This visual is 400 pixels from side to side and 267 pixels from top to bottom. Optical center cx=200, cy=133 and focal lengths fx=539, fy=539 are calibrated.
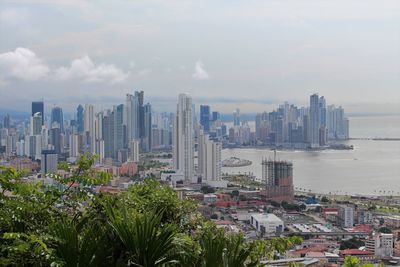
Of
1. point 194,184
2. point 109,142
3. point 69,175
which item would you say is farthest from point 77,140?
point 69,175

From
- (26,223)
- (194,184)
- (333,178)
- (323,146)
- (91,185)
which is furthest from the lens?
(323,146)

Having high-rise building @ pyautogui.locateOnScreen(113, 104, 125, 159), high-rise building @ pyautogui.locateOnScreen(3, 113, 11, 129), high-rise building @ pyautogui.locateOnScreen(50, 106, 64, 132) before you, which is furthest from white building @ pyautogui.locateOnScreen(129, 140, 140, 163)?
high-rise building @ pyautogui.locateOnScreen(3, 113, 11, 129)

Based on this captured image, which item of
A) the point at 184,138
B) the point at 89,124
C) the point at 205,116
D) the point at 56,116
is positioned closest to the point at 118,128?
the point at 89,124

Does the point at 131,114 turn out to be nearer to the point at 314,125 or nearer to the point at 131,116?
the point at 131,116

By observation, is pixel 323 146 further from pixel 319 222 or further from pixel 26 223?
pixel 26 223

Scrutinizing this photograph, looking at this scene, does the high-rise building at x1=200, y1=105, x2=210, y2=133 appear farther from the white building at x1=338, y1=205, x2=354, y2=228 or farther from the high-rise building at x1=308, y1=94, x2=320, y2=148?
the white building at x1=338, y1=205, x2=354, y2=228

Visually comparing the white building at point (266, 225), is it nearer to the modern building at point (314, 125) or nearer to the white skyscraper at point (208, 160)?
the white skyscraper at point (208, 160)
